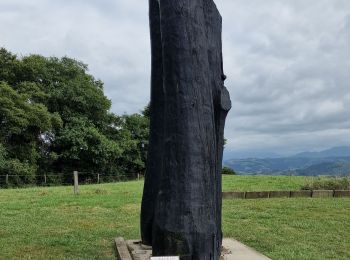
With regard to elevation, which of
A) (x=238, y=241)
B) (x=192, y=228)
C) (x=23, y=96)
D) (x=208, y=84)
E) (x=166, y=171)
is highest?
(x=23, y=96)

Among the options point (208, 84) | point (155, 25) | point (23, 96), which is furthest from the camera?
point (23, 96)

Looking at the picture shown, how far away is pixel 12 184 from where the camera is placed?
26.7 metres

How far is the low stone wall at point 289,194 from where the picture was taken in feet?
47.2

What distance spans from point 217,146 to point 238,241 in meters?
2.54

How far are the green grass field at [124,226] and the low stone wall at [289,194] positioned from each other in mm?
858

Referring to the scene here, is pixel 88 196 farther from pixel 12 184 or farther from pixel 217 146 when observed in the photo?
pixel 12 184

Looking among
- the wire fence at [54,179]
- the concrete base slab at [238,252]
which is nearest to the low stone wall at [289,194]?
the concrete base slab at [238,252]

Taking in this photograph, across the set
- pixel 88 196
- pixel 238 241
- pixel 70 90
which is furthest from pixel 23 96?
pixel 238 241

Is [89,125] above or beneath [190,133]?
above

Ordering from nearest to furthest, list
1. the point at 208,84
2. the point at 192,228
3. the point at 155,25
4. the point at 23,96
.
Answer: the point at 192,228, the point at 208,84, the point at 155,25, the point at 23,96

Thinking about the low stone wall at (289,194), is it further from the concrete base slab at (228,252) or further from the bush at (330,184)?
the concrete base slab at (228,252)

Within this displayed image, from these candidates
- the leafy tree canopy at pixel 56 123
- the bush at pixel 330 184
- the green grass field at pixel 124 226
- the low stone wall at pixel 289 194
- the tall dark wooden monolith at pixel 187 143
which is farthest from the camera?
the leafy tree canopy at pixel 56 123

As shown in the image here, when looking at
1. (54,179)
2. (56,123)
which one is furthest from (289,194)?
(56,123)

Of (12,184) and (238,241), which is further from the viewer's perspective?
(12,184)
